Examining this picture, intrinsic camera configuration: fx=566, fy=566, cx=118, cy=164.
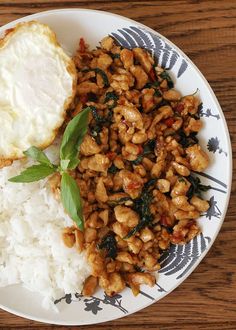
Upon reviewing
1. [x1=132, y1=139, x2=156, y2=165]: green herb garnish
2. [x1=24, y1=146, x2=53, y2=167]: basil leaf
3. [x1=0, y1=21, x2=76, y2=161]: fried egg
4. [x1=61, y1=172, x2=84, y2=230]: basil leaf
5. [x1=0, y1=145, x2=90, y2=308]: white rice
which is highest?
[x1=0, y1=21, x2=76, y2=161]: fried egg

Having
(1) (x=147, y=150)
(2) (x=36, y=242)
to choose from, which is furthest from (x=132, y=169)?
(2) (x=36, y=242)

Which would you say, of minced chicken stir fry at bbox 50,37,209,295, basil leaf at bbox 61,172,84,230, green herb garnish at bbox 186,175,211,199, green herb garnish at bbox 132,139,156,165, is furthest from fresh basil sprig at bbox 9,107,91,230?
green herb garnish at bbox 186,175,211,199

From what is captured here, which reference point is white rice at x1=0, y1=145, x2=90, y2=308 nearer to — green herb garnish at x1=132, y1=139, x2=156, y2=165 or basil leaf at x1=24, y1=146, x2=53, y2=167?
basil leaf at x1=24, y1=146, x2=53, y2=167

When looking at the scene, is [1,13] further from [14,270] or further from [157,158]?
[14,270]

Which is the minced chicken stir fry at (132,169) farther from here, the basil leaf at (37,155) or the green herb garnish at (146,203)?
the basil leaf at (37,155)

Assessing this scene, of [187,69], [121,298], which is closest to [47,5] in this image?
[187,69]
